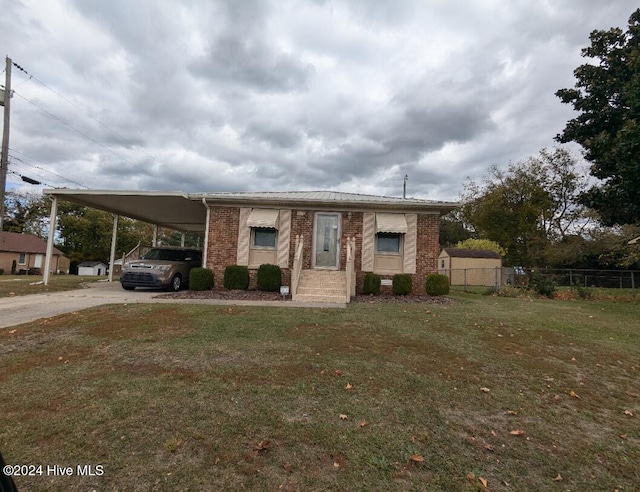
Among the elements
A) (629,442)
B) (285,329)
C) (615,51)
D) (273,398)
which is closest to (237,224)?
(285,329)

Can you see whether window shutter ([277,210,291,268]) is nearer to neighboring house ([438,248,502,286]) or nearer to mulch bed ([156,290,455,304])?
mulch bed ([156,290,455,304])

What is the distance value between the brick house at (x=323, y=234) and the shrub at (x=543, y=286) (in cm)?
622

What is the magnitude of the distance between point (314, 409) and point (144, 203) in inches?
508

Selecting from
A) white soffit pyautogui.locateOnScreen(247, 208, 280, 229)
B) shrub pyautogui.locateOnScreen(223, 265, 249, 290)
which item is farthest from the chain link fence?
shrub pyautogui.locateOnScreen(223, 265, 249, 290)

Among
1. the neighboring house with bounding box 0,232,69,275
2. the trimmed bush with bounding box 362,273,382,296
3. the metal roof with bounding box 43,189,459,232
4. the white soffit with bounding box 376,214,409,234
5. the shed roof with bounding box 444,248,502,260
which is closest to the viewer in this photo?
the trimmed bush with bounding box 362,273,382,296

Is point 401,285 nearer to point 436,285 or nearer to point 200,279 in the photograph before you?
point 436,285

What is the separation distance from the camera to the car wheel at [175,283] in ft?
39.8

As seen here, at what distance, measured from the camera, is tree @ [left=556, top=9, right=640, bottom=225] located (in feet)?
37.0

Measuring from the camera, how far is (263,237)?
12344 mm

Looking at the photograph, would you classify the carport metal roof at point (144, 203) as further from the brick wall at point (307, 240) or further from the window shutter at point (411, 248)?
the window shutter at point (411, 248)

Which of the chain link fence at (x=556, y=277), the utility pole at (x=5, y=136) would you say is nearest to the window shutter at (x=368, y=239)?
the chain link fence at (x=556, y=277)

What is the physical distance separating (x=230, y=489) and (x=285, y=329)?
385 centimetres

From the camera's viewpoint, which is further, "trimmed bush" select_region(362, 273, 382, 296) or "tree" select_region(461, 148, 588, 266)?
"tree" select_region(461, 148, 588, 266)

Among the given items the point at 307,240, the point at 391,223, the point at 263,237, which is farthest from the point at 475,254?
the point at 263,237
